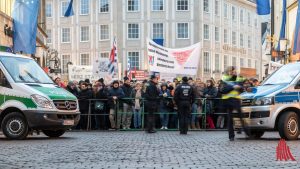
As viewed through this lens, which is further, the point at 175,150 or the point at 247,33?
the point at 247,33

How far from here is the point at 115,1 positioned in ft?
245

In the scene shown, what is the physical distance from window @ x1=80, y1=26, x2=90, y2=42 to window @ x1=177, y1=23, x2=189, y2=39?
378 inches

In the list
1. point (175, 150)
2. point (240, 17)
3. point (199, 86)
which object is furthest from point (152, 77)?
point (240, 17)

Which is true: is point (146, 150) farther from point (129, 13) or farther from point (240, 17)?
point (240, 17)

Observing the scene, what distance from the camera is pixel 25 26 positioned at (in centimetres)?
2722

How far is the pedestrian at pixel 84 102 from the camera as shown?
86.9 ft

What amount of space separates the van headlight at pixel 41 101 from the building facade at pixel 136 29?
53581 mm

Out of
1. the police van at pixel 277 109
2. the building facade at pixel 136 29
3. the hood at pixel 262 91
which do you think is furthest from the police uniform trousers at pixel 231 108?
the building facade at pixel 136 29

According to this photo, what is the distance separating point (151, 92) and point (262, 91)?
6087 millimetres

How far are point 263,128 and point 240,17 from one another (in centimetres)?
6758

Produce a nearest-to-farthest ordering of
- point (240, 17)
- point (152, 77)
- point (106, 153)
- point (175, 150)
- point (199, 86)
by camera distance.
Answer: point (106, 153), point (175, 150), point (152, 77), point (199, 86), point (240, 17)

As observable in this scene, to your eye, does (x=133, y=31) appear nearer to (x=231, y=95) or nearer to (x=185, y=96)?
(x=185, y=96)

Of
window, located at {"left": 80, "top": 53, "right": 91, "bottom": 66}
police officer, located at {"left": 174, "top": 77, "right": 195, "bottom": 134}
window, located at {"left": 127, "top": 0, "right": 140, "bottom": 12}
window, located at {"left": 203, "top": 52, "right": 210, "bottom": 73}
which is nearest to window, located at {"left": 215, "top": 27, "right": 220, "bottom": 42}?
window, located at {"left": 203, "top": 52, "right": 210, "bottom": 73}

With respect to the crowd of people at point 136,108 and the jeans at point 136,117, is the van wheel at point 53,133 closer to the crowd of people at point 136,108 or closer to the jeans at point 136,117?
the crowd of people at point 136,108
